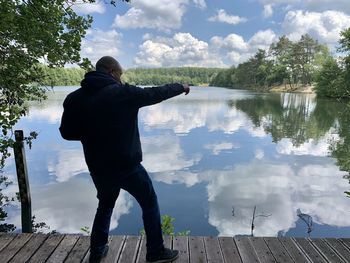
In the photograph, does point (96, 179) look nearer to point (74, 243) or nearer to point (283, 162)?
point (74, 243)

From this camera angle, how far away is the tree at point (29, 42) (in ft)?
13.8

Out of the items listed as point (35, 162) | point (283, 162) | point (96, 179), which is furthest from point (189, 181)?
point (96, 179)

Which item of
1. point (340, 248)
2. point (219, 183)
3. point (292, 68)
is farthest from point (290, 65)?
point (340, 248)

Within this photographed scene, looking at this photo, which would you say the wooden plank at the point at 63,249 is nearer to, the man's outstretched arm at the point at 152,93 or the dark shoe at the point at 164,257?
the dark shoe at the point at 164,257

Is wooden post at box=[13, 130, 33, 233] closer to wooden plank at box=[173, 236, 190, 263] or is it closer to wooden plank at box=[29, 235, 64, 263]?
wooden plank at box=[29, 235, 64, 263]

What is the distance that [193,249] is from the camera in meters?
3.65

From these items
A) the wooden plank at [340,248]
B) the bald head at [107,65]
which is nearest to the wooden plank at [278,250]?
the wooden plank at [340,248]

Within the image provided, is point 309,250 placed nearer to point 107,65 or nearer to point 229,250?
point 229,250

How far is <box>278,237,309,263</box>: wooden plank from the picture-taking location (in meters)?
3.46

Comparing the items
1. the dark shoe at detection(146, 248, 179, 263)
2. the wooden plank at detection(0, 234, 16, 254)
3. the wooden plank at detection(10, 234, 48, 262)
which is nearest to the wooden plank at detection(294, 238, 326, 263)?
the dark shoe at detection(146, 248, 179, 263)

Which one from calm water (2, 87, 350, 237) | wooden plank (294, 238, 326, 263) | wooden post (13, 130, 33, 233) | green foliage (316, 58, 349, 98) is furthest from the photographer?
green foliage (316, 58, 349, 98)

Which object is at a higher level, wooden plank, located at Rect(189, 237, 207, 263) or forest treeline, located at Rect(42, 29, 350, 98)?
forest treeline, located at Rect(42, 29, 350, 98)

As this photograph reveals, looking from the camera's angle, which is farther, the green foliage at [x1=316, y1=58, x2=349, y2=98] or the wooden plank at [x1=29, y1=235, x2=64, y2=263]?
the green foliage at [x1=316, y1=58, x2=349, y2=98]

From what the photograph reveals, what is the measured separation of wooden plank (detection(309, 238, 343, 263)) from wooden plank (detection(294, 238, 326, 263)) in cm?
6
